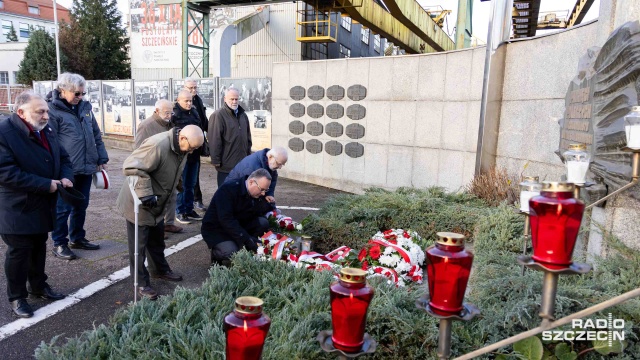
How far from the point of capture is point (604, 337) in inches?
88.5

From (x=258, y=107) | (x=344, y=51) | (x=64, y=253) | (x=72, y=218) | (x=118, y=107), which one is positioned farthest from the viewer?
(x=344, y=51)

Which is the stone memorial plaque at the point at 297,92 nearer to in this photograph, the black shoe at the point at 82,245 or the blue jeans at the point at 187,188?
the blue jeans at the point at 187,188

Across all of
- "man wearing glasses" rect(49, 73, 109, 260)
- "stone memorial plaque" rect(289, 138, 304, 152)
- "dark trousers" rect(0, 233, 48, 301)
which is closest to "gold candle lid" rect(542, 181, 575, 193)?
"dark trousers" rect(0, 233, 48, 301)

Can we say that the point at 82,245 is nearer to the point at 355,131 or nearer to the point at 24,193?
the point at 24,193

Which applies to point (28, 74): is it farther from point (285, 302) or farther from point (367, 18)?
point (285, 302)

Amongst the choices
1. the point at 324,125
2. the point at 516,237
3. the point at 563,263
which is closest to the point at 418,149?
the point at 324,125

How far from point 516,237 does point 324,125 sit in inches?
232

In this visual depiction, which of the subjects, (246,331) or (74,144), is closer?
(246,331)

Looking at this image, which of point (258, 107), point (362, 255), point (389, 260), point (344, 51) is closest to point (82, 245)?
point (362, 255)

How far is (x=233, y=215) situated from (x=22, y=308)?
188 cm

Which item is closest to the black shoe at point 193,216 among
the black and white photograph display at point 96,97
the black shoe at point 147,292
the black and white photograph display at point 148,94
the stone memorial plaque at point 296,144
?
the black shoe at point 147,292

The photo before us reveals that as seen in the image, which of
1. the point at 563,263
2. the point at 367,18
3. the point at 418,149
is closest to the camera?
the point at 563,263

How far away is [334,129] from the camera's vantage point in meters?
9.35

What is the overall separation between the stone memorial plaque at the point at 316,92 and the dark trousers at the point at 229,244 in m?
4.96
